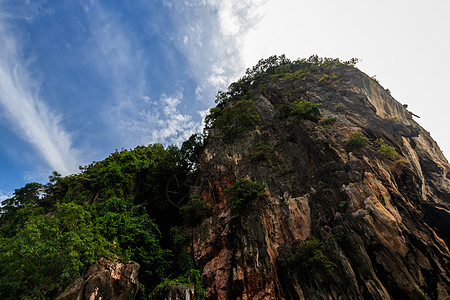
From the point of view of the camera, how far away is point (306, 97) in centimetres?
2539

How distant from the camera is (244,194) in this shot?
53.7 feet

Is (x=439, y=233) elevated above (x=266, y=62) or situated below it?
below

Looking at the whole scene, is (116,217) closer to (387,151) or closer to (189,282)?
(189,282)

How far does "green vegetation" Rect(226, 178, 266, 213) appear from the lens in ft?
53.8

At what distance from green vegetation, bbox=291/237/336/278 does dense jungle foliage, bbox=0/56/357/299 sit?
17.8 feet

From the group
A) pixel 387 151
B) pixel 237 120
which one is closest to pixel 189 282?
pixel 387 151

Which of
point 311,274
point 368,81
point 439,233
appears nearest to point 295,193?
point 311,274

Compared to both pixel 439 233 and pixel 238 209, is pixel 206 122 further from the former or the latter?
pixel 439 233

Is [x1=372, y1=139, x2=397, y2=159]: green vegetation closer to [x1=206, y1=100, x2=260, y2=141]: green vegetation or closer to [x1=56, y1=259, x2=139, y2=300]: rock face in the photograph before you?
[x1=206, y1=100, x2=260, y2=141]: green vegetation

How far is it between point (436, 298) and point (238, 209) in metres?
11.7

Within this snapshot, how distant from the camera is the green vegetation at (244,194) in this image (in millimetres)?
16397

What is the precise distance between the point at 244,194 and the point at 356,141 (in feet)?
33.4

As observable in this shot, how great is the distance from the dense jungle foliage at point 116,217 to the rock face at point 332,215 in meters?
2.05

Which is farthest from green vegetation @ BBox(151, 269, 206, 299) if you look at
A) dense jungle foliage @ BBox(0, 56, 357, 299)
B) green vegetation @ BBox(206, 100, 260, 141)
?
green vegetation @ BBox(206, 100, 260, 141)
